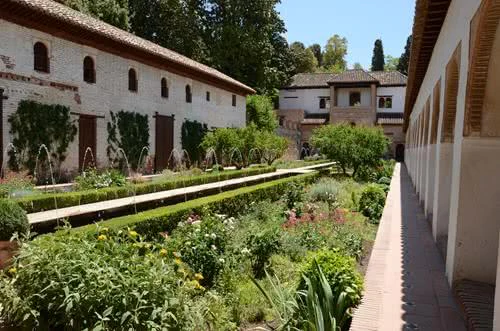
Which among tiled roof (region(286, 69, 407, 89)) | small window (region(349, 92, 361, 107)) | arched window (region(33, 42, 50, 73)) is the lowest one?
arched window (region(33, 42, 50, 73))

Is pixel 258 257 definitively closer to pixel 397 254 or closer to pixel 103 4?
pixel 397 254

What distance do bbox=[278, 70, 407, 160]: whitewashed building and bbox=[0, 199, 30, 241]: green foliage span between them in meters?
37.2

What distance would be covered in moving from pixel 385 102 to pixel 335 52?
1336 inches

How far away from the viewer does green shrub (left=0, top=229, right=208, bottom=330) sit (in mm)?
3414

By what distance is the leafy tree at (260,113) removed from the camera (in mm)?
36344

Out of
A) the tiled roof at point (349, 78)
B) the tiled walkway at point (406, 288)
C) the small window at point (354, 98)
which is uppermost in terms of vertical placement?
the tiled roof at point (349, 78)

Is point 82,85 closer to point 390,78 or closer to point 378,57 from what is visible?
point 390,78

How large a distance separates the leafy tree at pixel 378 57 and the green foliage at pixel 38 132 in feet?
183

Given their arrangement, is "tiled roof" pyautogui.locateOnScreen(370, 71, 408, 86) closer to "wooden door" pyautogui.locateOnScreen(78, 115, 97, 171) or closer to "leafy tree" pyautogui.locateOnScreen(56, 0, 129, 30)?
"leafy tree" pyautogui.locateOnScreen(56, 0, 129, 30)

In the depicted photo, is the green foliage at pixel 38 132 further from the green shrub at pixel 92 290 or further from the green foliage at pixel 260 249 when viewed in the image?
the green shrub at pixel 92 290

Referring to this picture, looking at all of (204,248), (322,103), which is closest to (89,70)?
(204,248)

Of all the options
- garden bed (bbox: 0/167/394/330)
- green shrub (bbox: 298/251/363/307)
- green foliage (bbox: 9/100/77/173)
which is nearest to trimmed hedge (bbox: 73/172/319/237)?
garden bed (bbox: 0/167/394/330)

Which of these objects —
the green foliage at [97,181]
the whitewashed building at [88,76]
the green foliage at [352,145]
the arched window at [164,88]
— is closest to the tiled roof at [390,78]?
the green foliage at [352,145]

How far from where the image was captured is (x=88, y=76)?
16.4 meters
